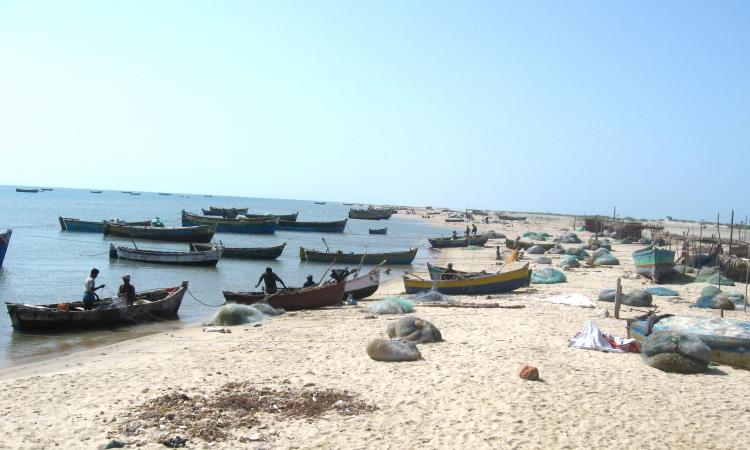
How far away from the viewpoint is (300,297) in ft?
61.0

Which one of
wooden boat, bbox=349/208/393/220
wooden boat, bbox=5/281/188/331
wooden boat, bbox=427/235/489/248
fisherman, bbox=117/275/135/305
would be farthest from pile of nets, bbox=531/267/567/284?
wooden boat, bbox=349/208/393/220

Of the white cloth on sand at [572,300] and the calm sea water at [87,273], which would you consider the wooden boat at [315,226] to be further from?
the white cloth on sand at [572,300]

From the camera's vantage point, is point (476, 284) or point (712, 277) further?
point (712, 277)

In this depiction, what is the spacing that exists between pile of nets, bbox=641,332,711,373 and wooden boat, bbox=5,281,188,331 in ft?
42.0

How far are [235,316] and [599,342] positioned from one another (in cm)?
902

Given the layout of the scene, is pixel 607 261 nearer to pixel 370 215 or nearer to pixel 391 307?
pixel 391 307

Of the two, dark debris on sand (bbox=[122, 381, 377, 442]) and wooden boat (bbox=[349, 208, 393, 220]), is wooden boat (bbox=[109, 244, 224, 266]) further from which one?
wooden boat (bbox=[349, 208, 393, 220])

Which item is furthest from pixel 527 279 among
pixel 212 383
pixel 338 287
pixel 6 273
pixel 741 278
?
pixel 6 273

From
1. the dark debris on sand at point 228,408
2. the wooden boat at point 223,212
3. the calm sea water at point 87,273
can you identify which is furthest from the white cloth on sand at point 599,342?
the wooden boat at point 223,212

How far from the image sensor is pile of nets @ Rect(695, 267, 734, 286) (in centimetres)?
2286

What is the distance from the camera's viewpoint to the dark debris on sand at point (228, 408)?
7.23 metres

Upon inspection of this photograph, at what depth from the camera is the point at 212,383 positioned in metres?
9.37

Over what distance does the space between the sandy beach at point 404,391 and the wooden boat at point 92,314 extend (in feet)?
7.42

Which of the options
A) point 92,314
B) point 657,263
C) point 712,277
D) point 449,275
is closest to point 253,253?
point 449,275
